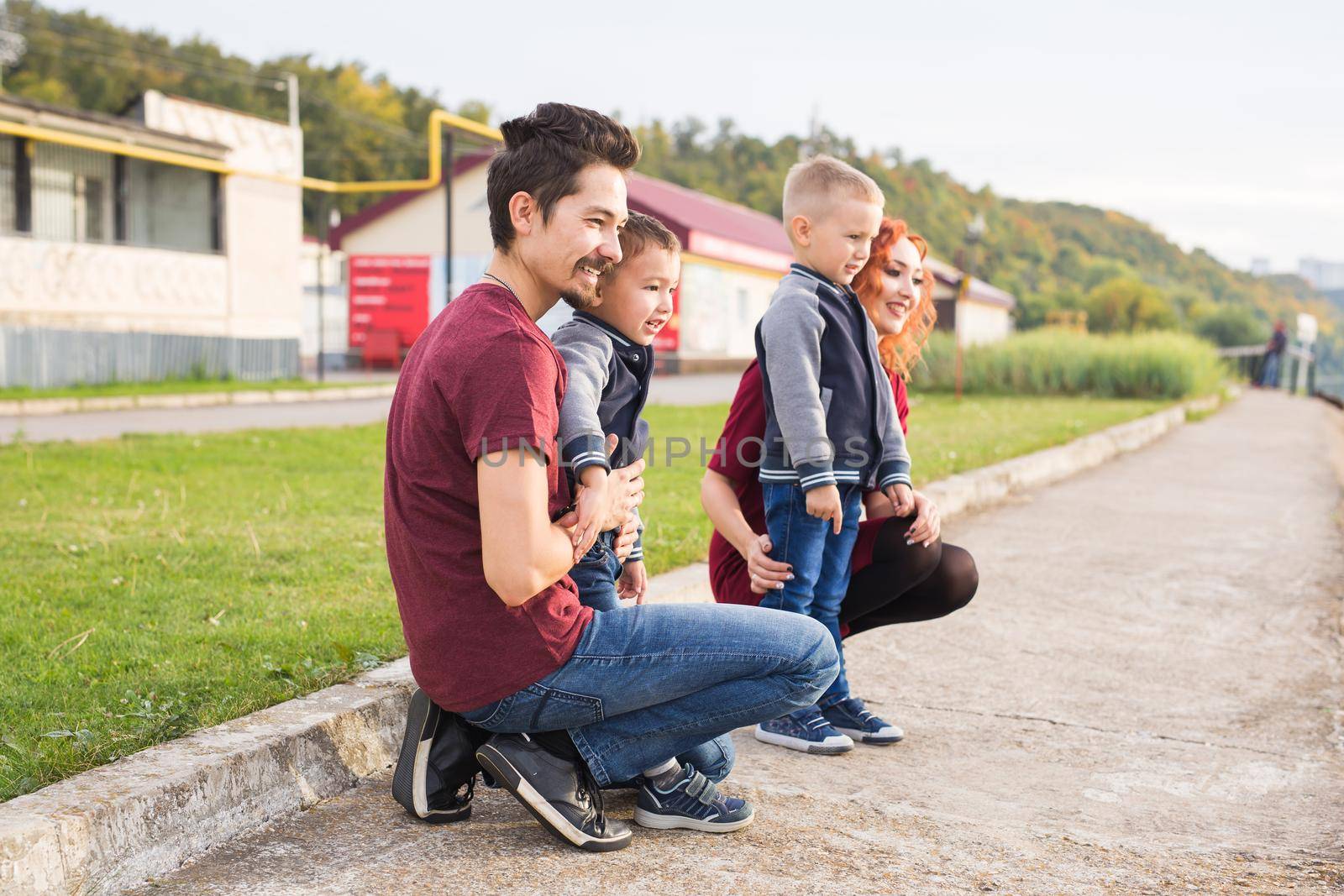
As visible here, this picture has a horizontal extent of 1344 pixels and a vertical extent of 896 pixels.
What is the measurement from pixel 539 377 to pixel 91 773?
125 cm

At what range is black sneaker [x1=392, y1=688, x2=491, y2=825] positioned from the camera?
2.65m

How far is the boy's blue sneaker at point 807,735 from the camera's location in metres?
3.35

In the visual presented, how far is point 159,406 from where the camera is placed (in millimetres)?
15031

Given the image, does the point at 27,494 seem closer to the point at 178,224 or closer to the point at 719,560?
the point at 719,560

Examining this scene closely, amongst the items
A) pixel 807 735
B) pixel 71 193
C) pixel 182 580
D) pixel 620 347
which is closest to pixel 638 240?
pixel 620 347

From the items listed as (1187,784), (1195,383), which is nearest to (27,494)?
(1187,784)

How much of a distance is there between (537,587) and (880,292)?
1.89 meters

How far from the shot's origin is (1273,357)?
3086 cm

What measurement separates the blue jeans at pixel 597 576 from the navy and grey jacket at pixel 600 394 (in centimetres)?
20

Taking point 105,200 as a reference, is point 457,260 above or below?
below

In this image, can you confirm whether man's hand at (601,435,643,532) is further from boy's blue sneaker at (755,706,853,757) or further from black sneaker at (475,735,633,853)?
boy's blue sneaker at (755,706,853,757)

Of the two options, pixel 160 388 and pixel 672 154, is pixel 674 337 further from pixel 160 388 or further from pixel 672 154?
pixel 672 154

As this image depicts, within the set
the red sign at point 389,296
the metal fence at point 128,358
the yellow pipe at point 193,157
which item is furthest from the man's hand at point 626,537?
the red sign at point 389,296

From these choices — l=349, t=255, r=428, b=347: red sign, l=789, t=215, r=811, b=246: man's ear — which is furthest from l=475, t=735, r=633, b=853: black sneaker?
l=349, t=255, r=428, b=347: red sign
